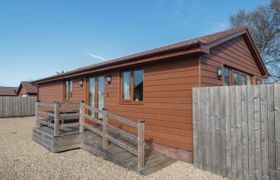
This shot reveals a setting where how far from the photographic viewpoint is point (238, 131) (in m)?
3.54

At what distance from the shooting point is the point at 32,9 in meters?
9.23

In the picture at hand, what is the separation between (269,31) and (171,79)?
15.6 metres

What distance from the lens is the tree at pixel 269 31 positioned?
14.7 m

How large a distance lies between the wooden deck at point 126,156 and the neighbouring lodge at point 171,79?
32cm

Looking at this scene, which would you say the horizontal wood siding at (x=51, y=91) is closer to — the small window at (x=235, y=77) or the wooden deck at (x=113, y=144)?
the wooden deck at (x=113, y=144)

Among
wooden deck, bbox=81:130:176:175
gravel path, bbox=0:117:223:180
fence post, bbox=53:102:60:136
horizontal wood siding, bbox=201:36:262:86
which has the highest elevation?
horizontal wood siding, bbox=201:36:262:86

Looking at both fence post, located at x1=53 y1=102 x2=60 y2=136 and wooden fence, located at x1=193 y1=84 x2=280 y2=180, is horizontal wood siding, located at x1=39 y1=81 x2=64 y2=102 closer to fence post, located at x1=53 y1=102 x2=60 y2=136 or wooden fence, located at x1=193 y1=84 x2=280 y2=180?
fence post, located at x1=53 y1=102 x2=60 y2=136

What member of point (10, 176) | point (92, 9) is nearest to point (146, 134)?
point (10, 176)

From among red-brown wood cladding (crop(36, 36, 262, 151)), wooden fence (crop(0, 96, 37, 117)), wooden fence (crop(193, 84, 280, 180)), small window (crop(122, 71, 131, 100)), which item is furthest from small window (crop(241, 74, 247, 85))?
wooden fence (crop(0, 96, 37, 117))

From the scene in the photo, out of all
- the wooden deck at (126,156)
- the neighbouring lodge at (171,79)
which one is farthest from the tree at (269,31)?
the wooden deck at (126,156)

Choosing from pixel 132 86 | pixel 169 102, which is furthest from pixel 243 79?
pixel 132 86

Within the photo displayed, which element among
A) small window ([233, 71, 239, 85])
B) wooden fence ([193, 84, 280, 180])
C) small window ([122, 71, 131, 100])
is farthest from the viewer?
small window ([233, 71, 239, 85])

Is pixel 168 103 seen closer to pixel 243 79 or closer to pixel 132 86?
pixel 132 86

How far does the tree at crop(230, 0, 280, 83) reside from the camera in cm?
1472
